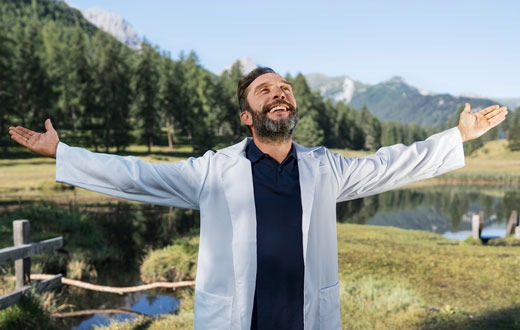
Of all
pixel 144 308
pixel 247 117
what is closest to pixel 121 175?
pixel 247 117

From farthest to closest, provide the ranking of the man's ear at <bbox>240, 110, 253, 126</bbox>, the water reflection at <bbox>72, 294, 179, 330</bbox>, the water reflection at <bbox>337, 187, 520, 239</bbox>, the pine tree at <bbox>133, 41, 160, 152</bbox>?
the pine tree at <bbox>133, 41, 160, 152</bbox>, the water reflection at <bbox>337, 187, 520, 239</bbox>, the water reflection at <bbox>72, 294, 179, 330</bbox>, the man's ear at <bbox>240, 110, 253, 126</bbox>

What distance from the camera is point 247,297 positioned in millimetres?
2938

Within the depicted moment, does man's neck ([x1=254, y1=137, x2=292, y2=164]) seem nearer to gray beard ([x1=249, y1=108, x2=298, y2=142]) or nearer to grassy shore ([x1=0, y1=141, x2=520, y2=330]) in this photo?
gray beard ([x1=249, y1=108, x2=298, y2=142])

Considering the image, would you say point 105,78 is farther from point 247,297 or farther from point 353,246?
point 247,297

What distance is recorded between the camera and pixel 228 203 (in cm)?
305

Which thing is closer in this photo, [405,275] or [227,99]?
[405,275]

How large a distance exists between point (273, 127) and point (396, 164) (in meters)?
0.98

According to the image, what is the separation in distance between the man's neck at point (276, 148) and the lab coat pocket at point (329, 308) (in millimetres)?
950

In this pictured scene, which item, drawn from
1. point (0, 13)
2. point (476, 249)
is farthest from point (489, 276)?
point (0, 13)

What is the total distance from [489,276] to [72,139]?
61.2m

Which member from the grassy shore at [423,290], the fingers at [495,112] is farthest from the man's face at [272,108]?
the grassy shore at [423,290]

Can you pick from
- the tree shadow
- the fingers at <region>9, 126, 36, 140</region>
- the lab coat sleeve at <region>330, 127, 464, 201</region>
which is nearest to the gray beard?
the lab coat sleeve at <region>330, 127, 464, 201</region>

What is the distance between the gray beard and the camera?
10.3 ft

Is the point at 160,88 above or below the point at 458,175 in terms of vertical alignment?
above
